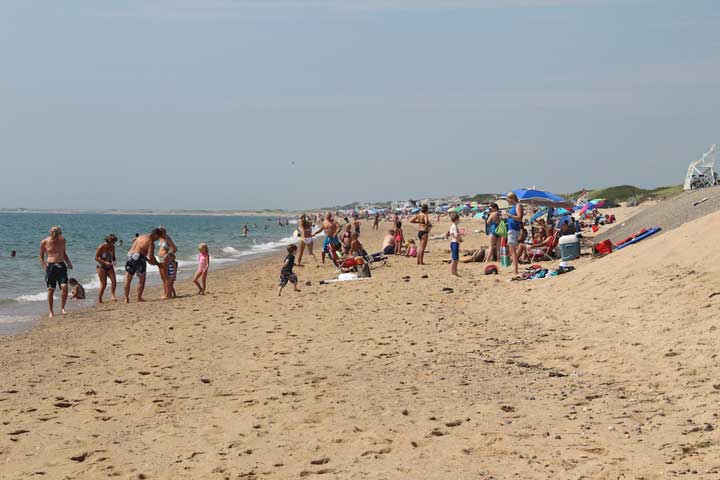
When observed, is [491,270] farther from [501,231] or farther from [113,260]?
[113,260]

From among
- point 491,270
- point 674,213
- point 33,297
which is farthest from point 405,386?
point 33,297

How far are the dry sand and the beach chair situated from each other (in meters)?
4.52

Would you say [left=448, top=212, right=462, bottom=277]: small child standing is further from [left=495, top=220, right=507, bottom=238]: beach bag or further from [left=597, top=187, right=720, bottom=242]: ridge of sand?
[left=597, top=187, right=720, bottom=242]: ridge of sand

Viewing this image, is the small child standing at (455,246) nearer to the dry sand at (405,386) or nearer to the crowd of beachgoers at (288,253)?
the crowd of beachgoers at (288,253)

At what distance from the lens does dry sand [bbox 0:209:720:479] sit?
416cm

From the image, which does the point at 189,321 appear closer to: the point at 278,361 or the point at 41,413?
the point at 278,361

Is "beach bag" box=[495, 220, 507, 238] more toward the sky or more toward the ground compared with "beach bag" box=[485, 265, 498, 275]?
more toward the sky

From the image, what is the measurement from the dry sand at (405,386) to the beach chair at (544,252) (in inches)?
178

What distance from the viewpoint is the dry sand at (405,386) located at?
4.16 meters

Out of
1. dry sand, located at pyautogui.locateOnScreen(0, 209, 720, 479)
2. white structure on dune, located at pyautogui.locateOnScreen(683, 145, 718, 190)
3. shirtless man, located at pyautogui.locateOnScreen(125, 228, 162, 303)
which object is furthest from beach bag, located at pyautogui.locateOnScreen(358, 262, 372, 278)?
white structure on dune, located at pyautogui.locateOnScreen(683, 145, 718, 190)

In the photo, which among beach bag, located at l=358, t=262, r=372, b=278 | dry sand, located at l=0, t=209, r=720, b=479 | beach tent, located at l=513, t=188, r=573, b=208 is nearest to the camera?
dry sand, located at l=0, t=209, r=720, b=479

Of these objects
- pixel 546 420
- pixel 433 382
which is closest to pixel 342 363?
pixel 433 382

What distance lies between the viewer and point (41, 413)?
18.5 ft

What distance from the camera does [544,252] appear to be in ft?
49.6
